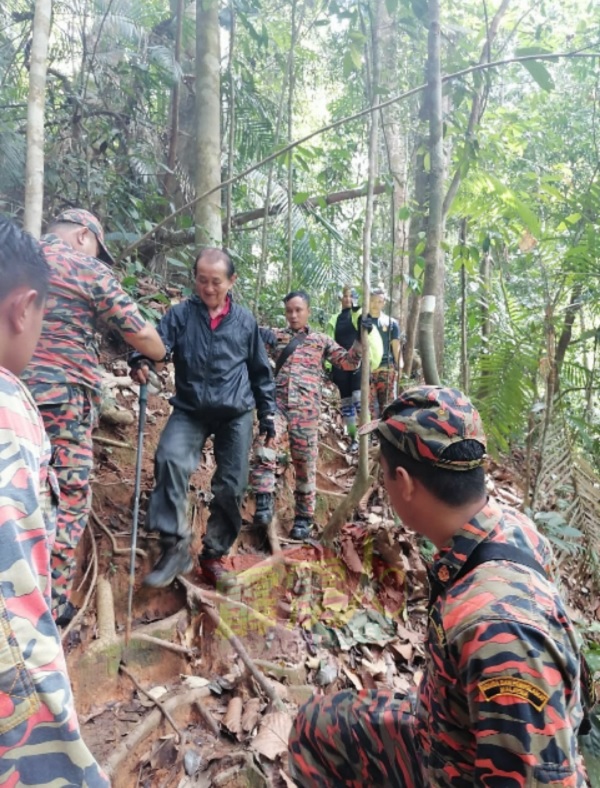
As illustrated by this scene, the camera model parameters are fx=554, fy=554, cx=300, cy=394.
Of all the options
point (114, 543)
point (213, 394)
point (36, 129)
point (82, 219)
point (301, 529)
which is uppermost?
point (36, 129)

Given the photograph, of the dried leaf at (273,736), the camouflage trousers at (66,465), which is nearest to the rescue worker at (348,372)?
the dried leaf at (273,736)

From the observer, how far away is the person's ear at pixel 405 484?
1720mm

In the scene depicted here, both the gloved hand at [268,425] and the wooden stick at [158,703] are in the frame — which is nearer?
the wooden stick at [158,703]

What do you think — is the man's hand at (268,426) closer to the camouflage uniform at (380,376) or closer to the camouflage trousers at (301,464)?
the camouflage trousers at (301,464)

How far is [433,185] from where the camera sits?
309 cm

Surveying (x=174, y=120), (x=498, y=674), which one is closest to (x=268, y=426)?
(x=498, y=674)

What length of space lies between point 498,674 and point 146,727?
2095 mm

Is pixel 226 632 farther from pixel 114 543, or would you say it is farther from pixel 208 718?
pixel 114 543

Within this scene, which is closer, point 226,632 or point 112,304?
point 112,304

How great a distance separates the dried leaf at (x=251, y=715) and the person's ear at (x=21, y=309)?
2463 mm

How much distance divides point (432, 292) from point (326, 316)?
259 inches

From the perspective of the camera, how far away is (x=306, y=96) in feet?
41.1

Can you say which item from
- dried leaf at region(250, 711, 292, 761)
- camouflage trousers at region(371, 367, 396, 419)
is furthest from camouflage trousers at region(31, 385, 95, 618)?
camouflage trousers at region(371, 367, 396, 419)

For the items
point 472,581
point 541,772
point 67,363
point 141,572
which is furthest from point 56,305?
point 541,772
